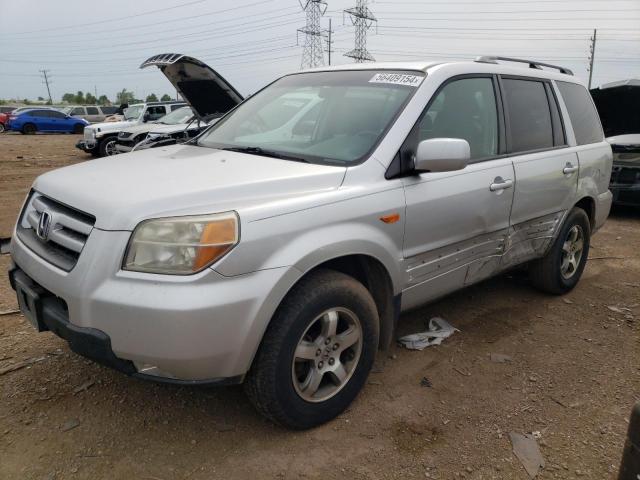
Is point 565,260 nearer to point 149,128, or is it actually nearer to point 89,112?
point 149,128

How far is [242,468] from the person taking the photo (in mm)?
2336

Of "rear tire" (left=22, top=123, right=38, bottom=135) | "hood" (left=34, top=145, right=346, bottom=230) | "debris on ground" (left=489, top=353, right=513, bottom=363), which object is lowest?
"rear tire" (left=22, top=123, right=38, bottom=135)

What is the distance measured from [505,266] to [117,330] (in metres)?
2.71

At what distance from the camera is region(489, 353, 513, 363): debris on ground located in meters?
3.38

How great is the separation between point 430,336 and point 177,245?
212cm

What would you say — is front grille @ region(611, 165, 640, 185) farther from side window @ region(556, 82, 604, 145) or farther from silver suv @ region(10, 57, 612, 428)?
silver suv @ region(10, 57, 612, 428)

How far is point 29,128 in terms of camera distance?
2686 cm

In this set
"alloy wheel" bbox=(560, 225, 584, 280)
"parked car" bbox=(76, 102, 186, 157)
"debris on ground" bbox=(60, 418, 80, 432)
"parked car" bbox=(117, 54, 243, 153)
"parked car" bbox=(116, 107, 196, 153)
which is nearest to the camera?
"debris on ground" bbox=(60, 418, 80, 432)

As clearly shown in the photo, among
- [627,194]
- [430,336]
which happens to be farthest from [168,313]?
[627,194]

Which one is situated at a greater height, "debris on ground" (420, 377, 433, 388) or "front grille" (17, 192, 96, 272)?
"front grille" (17, 192, 96, 272)

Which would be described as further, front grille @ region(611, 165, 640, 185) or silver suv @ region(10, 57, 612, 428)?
front grille @ region(611, 165, 640, 185)

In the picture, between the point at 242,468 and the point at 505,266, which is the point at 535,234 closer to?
the point at 505,266

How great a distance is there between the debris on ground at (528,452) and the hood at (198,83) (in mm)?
4546

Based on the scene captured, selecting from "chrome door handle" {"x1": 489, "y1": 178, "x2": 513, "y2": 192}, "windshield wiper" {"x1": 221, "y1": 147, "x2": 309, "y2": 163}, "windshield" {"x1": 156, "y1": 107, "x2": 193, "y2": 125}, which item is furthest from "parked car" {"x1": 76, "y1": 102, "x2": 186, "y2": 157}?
"chrome door handle" {"x1": 489, "y1": 178, "x2": 513, "y2": 192}
